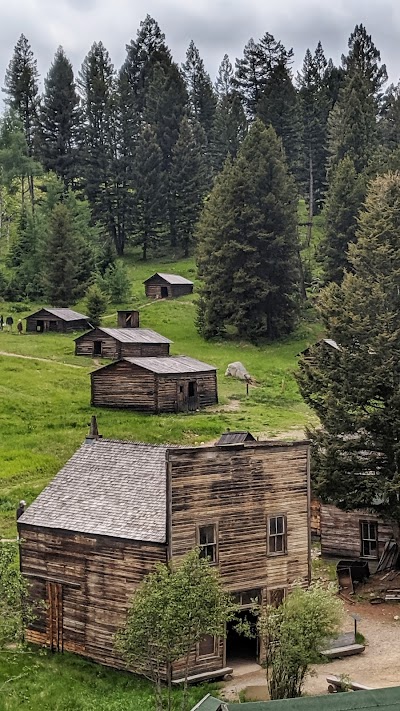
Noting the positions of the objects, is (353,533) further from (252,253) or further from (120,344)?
(252,253)

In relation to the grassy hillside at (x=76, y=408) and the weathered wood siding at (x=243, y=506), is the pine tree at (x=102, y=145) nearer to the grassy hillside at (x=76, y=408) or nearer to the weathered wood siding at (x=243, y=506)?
the grassy hillside at (x=76, y=408)

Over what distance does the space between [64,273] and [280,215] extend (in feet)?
68.9

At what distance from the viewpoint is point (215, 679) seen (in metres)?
25.5

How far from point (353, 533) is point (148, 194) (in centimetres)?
7267

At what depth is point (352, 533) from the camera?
1478 inches

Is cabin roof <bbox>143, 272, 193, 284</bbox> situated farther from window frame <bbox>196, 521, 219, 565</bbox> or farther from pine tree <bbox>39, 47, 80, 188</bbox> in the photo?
window frame <bbox>196, 521, 219, 565</bbox>

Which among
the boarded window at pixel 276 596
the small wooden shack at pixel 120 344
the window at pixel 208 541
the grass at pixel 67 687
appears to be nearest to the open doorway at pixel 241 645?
the boarded window at pixel 276 596

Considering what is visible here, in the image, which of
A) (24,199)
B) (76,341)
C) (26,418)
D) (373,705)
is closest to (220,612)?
(373,705)

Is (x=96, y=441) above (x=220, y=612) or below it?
above

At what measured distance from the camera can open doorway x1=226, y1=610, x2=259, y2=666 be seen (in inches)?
1088

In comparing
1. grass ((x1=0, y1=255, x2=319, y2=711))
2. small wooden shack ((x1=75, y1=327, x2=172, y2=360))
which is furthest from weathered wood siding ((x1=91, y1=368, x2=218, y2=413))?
small wooden shack ((x1=75, y1=327, x2=172, y2=360))

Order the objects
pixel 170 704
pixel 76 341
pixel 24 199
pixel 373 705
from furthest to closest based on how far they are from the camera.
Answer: pixel 24 199 → pixel 76 341 → pixel 170 704 → pixel 373 705

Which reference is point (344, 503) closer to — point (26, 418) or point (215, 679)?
point (215, 679)

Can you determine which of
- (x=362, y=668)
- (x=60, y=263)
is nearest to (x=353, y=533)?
(x=362, y=668)
